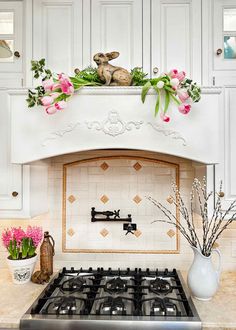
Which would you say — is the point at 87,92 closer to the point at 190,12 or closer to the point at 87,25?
the point at 87,25

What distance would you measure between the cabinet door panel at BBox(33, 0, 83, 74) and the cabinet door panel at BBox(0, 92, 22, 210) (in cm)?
33

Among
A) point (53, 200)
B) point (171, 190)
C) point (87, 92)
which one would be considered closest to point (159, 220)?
point (171, 190)

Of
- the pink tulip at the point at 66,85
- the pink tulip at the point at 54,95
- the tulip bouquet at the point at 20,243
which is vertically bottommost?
the tulip bouquet at the point at 20,243

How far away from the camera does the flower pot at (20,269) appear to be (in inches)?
67.3

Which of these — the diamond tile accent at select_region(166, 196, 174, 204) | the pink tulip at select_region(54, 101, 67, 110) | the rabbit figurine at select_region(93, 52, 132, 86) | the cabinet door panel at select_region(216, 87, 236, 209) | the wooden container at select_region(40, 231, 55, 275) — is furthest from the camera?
the diamond tile accent at select_region(166, 196, 174, 204)

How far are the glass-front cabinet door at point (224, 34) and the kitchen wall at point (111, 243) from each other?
1.98 feet

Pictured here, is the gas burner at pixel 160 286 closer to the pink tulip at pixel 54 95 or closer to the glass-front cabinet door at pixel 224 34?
the pink tulip at pixel 54 95

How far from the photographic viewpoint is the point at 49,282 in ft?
Answer: 5.74

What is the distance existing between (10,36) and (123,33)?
622 mm

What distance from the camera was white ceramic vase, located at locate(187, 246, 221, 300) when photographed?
5.02 ft

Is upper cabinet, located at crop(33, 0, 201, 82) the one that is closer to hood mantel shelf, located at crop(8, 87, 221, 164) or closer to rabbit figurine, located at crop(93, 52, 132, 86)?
rabbit figurine, located at crop(93, 52, 132, 86)

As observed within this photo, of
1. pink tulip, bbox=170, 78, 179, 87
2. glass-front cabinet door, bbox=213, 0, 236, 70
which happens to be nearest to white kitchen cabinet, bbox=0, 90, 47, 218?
pink tulip, bbox=170, 78, 179, 87

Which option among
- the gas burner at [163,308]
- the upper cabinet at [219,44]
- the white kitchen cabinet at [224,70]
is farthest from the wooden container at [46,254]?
the upper cabinet at [219,44]

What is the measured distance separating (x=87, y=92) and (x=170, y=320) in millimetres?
1078
